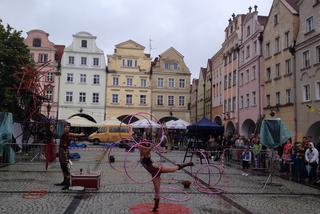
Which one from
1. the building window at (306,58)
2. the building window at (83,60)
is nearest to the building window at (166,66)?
the building window at (83,60)

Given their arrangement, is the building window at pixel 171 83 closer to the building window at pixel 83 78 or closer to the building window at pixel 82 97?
the building window at pixel 83 78

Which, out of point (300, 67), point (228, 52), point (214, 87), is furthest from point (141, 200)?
point (214, 87)

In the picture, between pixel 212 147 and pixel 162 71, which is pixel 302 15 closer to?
pixel 212 147

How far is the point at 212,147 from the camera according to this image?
93.3 ft

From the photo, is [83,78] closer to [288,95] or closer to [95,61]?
[95,61]

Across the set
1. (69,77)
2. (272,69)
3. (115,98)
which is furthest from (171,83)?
(272,69)

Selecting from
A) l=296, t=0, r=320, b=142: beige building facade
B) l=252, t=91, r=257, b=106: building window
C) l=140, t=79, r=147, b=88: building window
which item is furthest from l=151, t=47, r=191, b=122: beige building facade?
l=296, t=0, r=320, b=142: beige building facade

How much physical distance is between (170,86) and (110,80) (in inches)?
395

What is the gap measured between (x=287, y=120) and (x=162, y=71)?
3338 centimetres

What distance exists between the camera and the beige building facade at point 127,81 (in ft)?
211

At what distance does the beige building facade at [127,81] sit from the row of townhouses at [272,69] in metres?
11.6

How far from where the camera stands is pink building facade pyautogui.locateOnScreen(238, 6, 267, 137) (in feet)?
143

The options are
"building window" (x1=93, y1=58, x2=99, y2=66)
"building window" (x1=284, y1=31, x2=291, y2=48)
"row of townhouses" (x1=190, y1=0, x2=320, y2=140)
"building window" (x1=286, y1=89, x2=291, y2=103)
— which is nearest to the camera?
"row of townhouses" (x1=190, y1=0, x2=320, y2=140)

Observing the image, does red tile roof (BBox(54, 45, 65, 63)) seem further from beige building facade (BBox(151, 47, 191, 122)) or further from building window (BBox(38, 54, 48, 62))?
beige building facade (BBox(151, 47, 191, 122))
